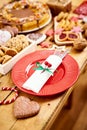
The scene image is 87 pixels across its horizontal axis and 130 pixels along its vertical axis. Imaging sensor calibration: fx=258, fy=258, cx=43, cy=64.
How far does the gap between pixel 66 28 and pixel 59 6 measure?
0.21 m

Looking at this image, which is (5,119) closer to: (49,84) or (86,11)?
(49,84)

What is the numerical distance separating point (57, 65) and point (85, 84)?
2.95 feet

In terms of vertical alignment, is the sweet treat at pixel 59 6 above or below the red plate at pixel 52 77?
above

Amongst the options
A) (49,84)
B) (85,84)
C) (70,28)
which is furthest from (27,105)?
(85,84)

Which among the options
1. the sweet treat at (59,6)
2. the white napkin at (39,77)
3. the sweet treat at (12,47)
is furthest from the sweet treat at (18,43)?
the sweet treat at (59,6)

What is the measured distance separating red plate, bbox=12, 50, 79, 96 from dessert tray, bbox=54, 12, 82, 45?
5.0 inches

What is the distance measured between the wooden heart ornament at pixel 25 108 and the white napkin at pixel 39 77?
0.18ft

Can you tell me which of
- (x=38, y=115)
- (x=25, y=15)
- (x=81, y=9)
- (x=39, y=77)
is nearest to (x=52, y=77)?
(x=39, y=77)

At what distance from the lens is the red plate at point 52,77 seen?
1.03 m

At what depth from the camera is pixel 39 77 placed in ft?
3.48

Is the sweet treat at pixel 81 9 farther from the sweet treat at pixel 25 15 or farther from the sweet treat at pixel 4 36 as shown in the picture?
the sweet treat at pixel 4 36

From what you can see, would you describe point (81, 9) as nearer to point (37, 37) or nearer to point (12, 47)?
point (37, 37)

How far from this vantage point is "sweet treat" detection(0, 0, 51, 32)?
4.60ft

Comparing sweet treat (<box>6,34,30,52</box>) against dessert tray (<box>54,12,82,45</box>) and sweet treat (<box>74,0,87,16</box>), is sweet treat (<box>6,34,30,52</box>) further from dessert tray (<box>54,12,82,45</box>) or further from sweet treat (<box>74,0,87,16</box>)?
sweet treat (<box>74,0,87,16</box>)
